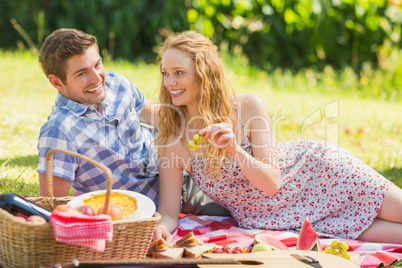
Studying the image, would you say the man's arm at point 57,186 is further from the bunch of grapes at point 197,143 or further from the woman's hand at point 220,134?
the woman's hand at point 220,134

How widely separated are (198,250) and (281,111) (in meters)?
3.86

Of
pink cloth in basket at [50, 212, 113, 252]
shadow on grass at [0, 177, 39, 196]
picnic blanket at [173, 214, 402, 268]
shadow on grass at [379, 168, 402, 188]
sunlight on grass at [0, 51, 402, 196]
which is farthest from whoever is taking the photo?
sunlight on grass at [0, 51, 402, 196]

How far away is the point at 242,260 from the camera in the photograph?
2736mm

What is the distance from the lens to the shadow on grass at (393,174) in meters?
4.96

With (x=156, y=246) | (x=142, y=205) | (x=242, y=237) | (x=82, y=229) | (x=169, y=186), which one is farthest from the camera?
(x=169, y=186)

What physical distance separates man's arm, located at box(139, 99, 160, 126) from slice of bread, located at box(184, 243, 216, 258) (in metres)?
1.40

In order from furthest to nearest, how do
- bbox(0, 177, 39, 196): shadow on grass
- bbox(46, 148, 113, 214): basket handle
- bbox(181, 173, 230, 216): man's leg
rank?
bbox(181, 173, 230, 216): man's leg → bbox(0, 177, 39, 196): shadow on grass → bbox(46, 148, 113, 214): basket handle

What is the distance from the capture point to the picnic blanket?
3.32 metres

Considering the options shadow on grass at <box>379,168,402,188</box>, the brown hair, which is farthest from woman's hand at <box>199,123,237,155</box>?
shadow on grass at <box>379,168,402,188</box>

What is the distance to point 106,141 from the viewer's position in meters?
3.73

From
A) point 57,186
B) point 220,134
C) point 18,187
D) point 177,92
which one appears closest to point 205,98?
point 177,92

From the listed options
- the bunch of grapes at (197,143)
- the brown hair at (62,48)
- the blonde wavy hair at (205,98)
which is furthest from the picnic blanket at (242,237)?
the brown hair at (62,48)

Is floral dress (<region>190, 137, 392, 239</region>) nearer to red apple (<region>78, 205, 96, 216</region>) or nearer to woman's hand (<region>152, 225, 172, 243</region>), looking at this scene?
woman's hand (<region>152, 225, 172, 243</region>)

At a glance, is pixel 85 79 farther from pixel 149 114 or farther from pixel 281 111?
pixel 281 111
